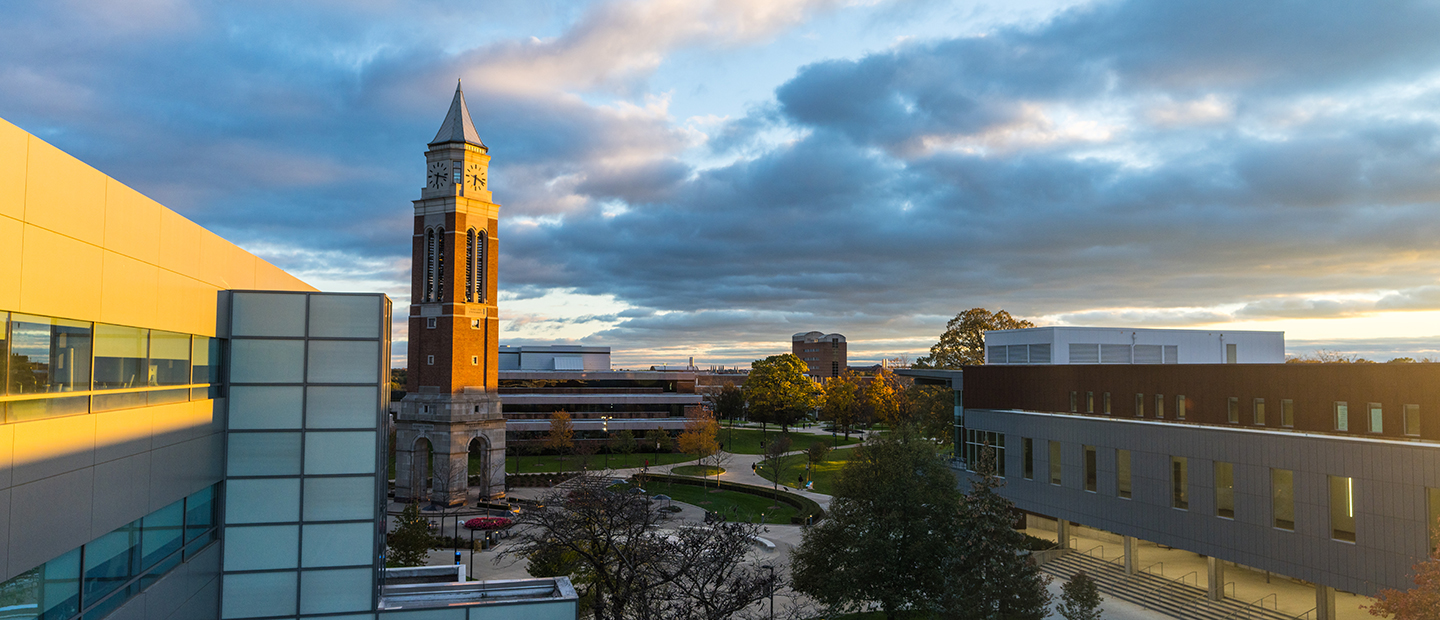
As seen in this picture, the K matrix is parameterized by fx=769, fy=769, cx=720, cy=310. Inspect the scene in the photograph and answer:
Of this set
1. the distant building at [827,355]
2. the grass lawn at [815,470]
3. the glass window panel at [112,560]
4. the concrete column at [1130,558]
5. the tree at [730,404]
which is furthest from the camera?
the distant building at [827,355]

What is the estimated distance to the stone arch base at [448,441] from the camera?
5684 centimetres

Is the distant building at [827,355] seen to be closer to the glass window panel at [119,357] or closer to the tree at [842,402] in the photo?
the tree at [842,402]

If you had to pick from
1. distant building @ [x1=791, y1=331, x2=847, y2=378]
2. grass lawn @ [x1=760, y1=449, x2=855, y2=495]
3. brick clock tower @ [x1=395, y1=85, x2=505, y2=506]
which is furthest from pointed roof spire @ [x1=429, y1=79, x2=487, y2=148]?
distant building @ [x1=791, y1=331, x2=847, y2=378]

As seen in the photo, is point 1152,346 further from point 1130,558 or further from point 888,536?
point 888,536

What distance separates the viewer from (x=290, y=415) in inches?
691

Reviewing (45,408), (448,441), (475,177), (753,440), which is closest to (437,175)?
(475,177)

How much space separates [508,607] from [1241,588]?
30.2 meters

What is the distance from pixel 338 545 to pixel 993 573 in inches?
737

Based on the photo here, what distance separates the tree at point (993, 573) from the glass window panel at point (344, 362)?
18594 mm

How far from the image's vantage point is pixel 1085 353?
188 feet

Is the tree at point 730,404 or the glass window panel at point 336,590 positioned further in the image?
the tree at point 730,404

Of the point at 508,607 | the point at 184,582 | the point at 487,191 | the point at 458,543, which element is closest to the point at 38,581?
the point at 184,582

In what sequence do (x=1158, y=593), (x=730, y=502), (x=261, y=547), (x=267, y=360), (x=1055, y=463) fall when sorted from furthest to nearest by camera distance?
(x=730, y=502), (x=1055, y=463), (x=1158, y=593), (x=267, y=360), (x=261, y=547)

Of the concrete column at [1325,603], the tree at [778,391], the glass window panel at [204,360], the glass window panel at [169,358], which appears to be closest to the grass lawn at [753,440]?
the tree at [778,391]
